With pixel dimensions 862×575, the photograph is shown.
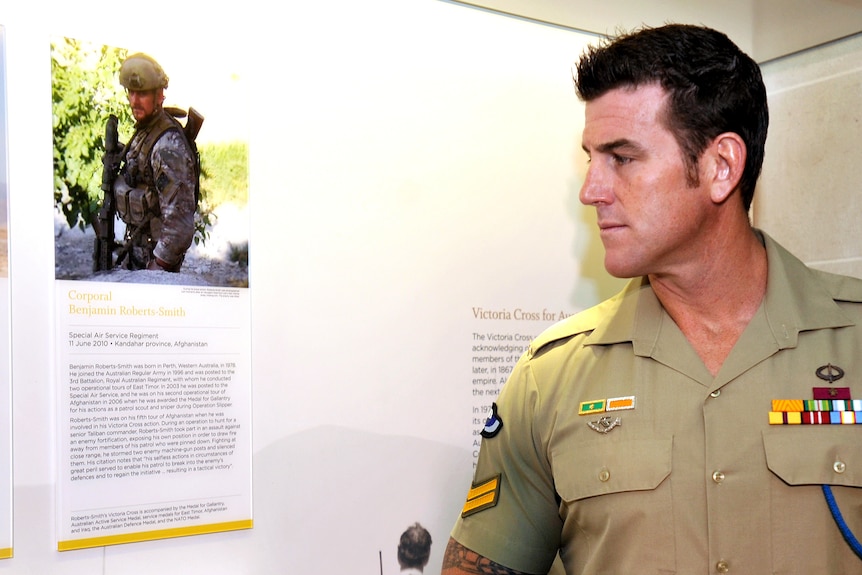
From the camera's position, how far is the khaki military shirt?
1393mm

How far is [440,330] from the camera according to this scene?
182cm

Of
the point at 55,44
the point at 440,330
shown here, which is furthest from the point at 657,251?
the point at 55,44

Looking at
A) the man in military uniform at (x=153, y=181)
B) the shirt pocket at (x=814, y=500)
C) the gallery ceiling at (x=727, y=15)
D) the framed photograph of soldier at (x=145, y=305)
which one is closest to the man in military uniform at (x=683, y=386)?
the shirt pocket at (x=814, y=500)

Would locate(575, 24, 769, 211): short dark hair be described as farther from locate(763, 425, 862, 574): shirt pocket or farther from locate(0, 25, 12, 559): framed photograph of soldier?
locate(0, 25, 12, 559): framed photograph of soldier

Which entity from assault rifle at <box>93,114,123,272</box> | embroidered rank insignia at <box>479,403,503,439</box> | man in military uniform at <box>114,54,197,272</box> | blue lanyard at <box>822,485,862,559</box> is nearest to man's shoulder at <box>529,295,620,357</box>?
embroidered rank insignia at <box>479,403,503,439</box>

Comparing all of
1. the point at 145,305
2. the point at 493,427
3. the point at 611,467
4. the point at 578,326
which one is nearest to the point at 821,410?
the point at 611,467

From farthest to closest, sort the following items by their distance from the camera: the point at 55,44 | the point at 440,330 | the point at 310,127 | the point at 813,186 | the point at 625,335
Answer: the point at 813,186 < the point at 440,330 < the point at 310,127 < the point at 625,335 < the point at 55,44

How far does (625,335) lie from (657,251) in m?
0.17

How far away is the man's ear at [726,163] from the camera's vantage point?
1.52 m

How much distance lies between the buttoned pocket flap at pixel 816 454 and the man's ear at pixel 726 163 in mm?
390

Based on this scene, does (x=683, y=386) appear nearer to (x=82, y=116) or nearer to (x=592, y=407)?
(x=592, y=407)

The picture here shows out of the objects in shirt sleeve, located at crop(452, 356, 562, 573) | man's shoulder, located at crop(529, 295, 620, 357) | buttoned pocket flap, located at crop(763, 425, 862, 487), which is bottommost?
shirt sleeve, located at crop(452, 356, 562, 573)

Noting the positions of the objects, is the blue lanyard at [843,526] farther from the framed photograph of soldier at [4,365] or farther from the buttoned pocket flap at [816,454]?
the framed photograph of soldier at [4,365]

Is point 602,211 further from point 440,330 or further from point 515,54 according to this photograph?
point 515,54
